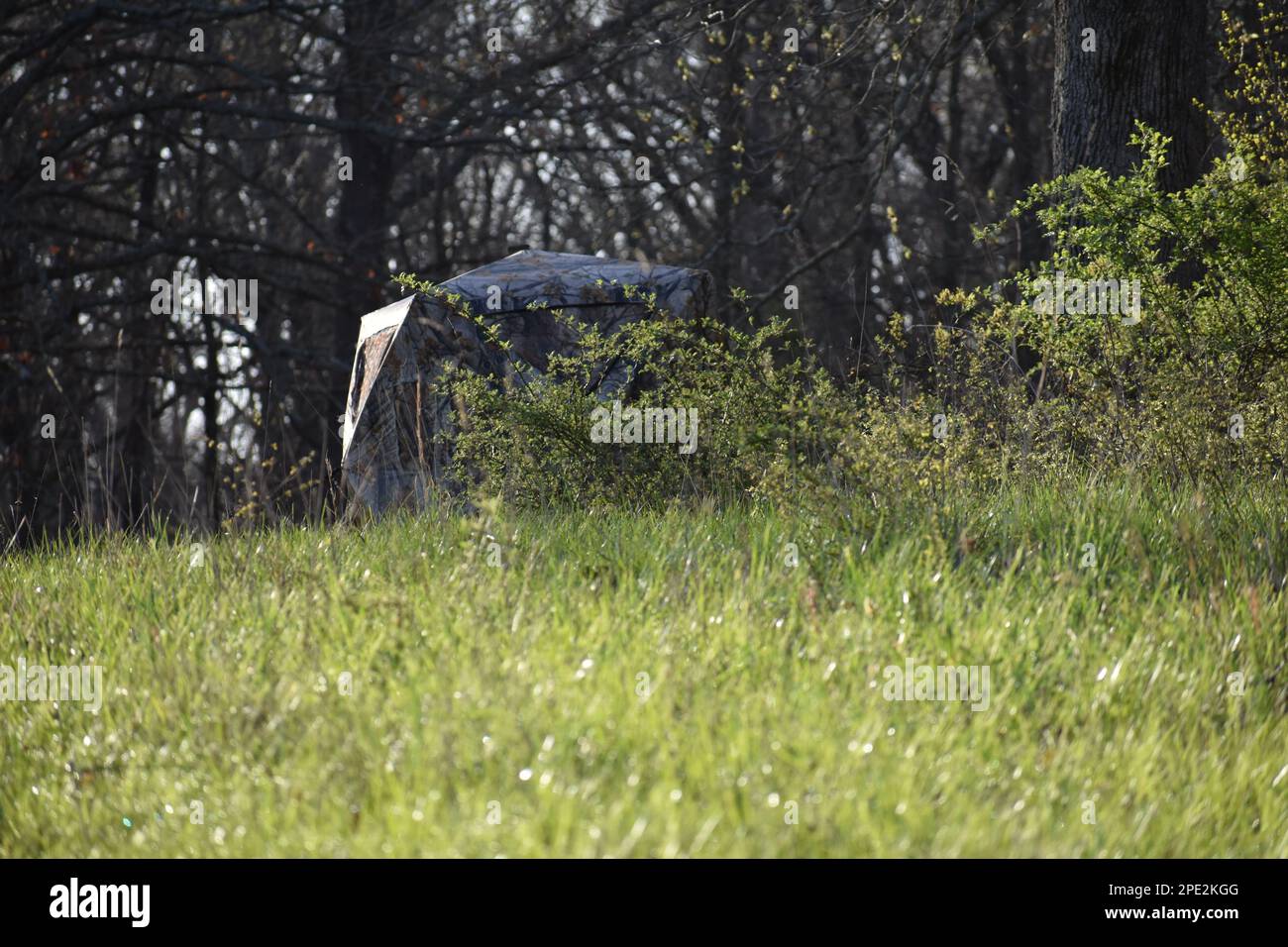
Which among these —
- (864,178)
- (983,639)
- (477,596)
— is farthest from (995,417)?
(864,178)

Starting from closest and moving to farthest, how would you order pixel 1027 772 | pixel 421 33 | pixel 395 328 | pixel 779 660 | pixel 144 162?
pixel 1027 772, pixel 779 660, pixel 395 328, pixel 144 162, pixel 421 33

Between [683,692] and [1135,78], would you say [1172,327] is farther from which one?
[683,692]

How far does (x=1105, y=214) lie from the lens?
6188mm

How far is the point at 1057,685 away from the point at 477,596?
1713 millimetres
